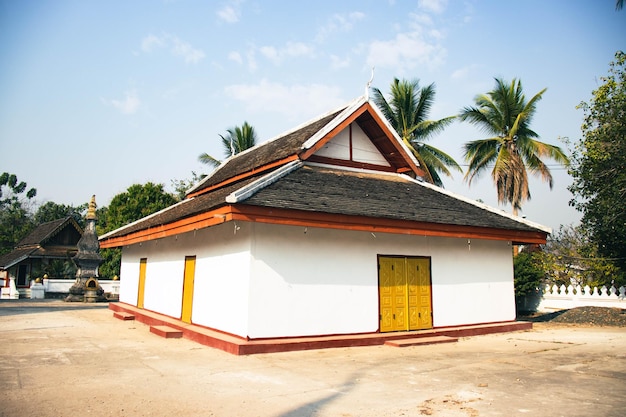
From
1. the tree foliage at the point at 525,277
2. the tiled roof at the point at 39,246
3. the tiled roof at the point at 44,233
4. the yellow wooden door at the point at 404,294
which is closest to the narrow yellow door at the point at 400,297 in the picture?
the yellow wooden door at the point at 404,294

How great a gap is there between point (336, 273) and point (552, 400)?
5.30 metres

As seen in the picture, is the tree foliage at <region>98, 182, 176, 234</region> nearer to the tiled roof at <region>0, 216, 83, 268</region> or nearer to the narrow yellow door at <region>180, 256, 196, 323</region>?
the tiled roof at <region>0, 216, 83, 268</region>

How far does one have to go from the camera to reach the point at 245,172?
13.5 metres

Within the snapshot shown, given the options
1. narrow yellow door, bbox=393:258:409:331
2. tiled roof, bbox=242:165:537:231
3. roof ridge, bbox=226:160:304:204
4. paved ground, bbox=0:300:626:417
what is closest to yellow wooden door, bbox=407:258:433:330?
narrow yellow door, bbox=393:258:409:331

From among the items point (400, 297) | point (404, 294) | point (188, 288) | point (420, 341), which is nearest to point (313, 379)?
point (420, 341)

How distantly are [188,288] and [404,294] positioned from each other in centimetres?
538

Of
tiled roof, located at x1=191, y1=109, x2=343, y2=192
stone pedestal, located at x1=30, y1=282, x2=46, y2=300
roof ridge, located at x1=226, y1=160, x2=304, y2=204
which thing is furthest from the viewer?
stone pedestal, located at x1=30, y1=282, x2=46, y2=300

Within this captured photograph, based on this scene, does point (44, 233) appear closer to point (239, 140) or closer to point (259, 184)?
point (239, 140)

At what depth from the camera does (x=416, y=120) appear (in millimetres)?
28359

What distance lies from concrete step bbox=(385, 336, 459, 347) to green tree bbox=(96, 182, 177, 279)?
88.6 feet

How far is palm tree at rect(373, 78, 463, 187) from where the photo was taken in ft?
91.0

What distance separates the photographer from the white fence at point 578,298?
51.7 ft

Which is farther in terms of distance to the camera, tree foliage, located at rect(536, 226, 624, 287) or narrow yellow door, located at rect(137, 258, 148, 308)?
tree foliage, located at rect(536, 226, 624, 287)

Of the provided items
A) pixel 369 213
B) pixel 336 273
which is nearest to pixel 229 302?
pixel 336 273
